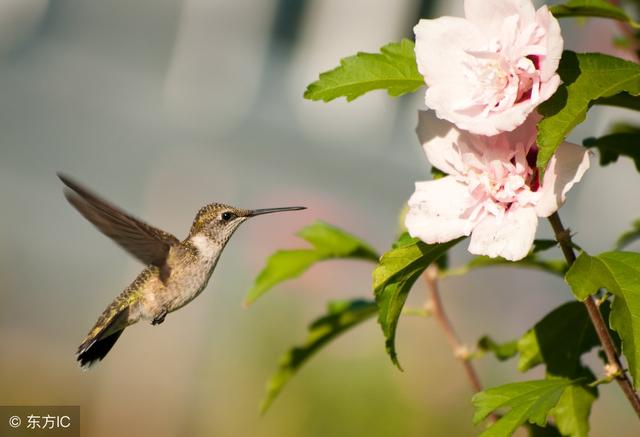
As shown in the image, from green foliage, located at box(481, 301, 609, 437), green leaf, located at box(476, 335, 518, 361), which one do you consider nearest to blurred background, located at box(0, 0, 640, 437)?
green leaf, located at box(476, 335, 518, 361)

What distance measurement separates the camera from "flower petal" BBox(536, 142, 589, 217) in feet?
3.56

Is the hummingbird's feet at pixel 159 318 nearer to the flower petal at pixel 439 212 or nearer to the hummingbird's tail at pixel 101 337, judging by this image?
the hummingbird's tail at pixel 101 337

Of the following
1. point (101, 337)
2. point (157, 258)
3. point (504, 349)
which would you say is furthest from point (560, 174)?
point (101, 337)

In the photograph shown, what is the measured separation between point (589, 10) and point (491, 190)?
32 cm

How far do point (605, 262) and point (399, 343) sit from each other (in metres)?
4.90

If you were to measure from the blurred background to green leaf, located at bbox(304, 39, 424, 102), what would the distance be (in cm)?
403

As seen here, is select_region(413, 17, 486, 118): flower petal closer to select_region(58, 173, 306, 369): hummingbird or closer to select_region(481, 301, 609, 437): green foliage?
select_region(481, 301, 609, 437): green foliage

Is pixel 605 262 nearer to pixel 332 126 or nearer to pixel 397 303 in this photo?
pixel 397 303

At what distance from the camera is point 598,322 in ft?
3.84

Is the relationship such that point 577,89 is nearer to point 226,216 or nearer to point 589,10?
point 589,10

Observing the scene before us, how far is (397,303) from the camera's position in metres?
1.24

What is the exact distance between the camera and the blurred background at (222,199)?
5.70 m

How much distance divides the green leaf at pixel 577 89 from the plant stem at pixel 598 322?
0.44 ft

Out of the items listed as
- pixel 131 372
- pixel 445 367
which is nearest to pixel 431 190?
pixel 445 367
